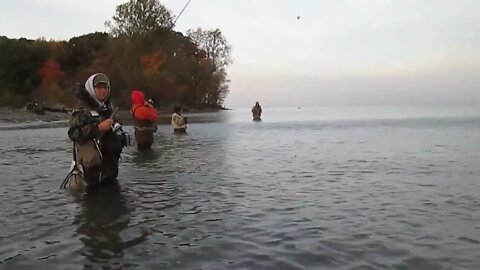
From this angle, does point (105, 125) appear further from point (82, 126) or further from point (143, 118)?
point (143, 118)

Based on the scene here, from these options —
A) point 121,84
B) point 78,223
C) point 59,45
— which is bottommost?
point 78,223

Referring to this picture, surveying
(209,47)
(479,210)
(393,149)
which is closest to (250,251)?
(479,210)

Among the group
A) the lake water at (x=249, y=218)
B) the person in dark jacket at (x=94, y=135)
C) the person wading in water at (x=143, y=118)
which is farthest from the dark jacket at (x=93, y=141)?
the person wading in water at (x=143, y=118)

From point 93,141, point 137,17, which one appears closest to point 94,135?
point 93,141

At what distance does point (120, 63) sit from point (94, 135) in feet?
235

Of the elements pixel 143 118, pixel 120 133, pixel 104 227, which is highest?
pixel 143 118

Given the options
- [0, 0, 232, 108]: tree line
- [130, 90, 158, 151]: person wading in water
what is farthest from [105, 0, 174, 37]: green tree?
[130, 90, 158, 151]: person wading in water

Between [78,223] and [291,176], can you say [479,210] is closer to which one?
[291,176]

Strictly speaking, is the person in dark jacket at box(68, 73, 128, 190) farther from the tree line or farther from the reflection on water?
the tree line

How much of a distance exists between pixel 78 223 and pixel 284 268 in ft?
12.0

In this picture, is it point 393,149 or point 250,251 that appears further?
point 393,149

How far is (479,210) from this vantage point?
7.68m

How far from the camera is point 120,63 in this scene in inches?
3019

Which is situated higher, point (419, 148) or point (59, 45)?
point (59, 45)
